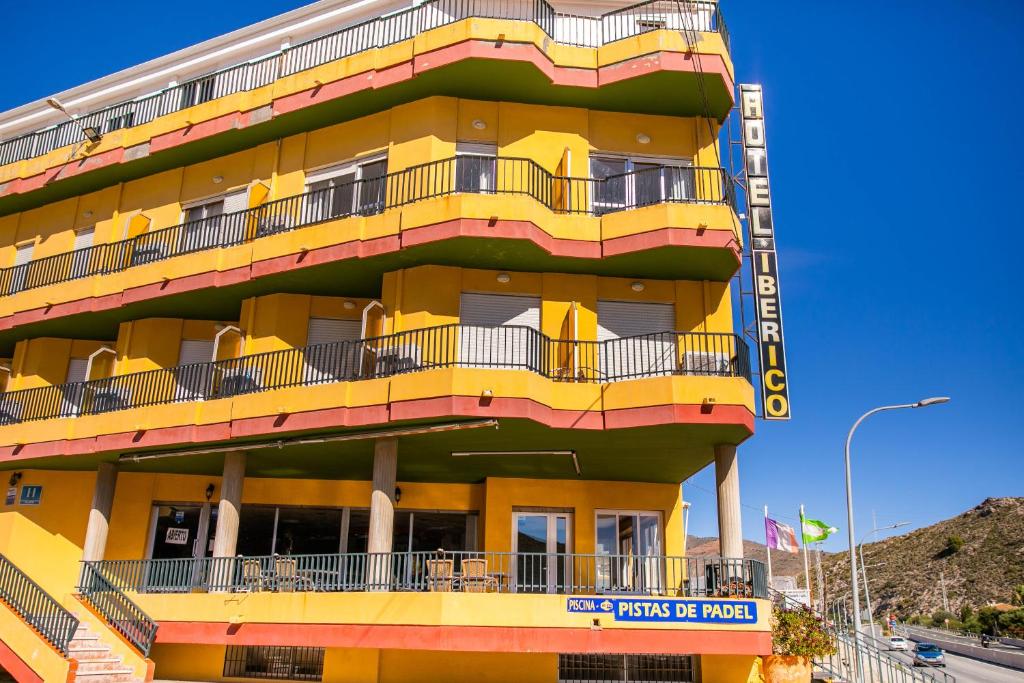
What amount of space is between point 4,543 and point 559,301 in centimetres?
1660

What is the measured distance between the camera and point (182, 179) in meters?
24.1

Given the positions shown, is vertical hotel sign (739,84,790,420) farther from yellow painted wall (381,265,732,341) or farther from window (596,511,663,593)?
window (596,511,663,593)

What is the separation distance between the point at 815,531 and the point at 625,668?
2036 cm

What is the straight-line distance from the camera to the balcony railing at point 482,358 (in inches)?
713

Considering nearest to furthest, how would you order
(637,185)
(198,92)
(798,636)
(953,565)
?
(798,636) → (637,185) → (198,92) → (953,565)

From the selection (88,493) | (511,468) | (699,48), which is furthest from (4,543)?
(699,48)

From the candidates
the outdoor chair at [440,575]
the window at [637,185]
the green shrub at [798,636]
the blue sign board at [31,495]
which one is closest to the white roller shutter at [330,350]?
the outdoor chair at [440,575]

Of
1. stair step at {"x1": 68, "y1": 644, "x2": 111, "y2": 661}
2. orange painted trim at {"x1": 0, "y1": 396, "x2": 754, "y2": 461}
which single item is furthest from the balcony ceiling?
stair step at {"x1": 68, "y1": 644, "x2": 111, "y2": 661}

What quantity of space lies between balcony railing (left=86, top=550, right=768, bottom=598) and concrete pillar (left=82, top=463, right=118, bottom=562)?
1.04 m

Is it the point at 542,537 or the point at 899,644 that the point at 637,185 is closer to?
the point at 542,537

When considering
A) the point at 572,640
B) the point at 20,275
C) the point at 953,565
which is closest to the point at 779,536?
the point at 572,640

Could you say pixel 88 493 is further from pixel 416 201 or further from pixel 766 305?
pixel 766 305

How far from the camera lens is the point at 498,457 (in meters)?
19.2

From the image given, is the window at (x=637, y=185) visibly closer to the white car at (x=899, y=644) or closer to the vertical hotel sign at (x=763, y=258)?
the vertical hotel sign at (x=763, y=258)
